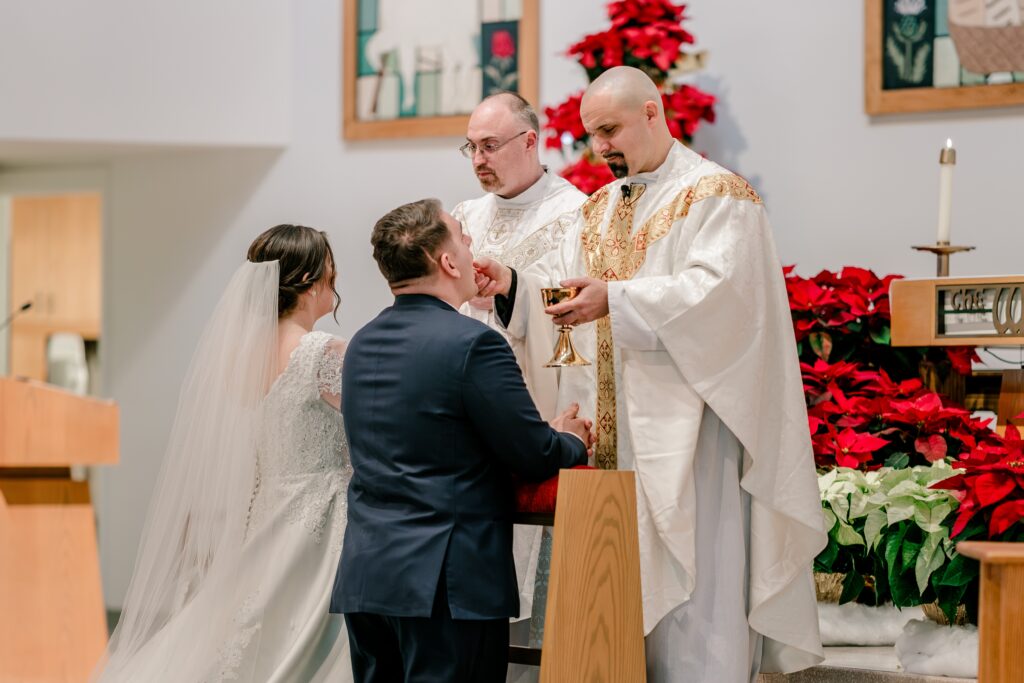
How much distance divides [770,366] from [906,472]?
0.72 meters

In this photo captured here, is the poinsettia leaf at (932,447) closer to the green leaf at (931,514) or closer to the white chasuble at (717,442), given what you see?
the green leaf at (931,514)

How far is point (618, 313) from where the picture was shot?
10.7ft

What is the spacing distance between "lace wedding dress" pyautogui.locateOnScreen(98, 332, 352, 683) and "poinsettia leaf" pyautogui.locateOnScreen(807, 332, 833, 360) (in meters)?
1.74

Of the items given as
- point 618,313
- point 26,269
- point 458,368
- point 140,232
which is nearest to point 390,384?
point 458,368

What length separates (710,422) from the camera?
334 cm

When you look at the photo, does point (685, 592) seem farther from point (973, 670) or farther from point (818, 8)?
point (818, 8)

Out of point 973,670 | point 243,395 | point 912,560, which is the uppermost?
point 243,395

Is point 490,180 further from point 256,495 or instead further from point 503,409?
point 503,409

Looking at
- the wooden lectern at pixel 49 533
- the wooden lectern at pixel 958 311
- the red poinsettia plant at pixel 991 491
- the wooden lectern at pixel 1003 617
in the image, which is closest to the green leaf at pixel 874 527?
the red poinsettia plant at pixel 991 491

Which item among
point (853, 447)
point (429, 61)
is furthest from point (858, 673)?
point (429, 61)

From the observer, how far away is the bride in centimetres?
350

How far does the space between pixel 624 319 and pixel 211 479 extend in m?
1.25

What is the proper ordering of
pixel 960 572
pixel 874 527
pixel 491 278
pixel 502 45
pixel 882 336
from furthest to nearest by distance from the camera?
pixel 502 45, pixel 882 336, pixel 874 527, pixel 491 278, pixel 960 572

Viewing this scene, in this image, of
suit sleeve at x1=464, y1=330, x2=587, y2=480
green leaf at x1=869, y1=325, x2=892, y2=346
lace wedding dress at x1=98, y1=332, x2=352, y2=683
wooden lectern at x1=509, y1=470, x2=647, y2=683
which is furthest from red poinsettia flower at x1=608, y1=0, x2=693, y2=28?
wooden lectern at x1=509, y1=470, x2=647, y2=683
